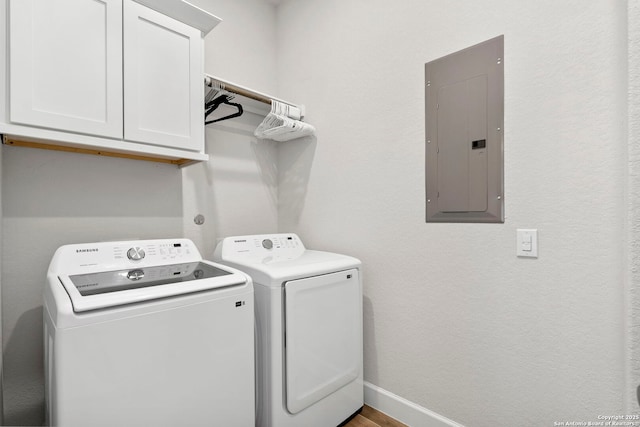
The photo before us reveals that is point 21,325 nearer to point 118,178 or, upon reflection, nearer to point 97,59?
point 118,178

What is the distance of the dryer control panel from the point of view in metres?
1.88

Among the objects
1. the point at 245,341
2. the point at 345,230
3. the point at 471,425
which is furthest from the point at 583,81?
the point at 245,341

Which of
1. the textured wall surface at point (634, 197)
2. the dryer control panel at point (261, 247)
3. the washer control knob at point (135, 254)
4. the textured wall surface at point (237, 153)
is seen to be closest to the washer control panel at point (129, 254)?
the washer control knob at point (135, 254)

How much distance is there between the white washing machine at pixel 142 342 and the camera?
0.97 meters

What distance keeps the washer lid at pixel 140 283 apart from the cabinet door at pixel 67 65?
0.64 metres

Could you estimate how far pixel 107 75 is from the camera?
4.54 feet

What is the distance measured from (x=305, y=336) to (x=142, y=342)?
0.75 meters

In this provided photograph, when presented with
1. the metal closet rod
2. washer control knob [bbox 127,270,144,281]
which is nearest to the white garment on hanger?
the metal closet rod

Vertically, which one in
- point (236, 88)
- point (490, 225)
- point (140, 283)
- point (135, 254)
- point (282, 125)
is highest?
point (236, 88)

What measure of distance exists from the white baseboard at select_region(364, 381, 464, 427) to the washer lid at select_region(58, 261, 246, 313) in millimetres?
1206

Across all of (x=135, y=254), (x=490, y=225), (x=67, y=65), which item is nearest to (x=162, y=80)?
(x=67, y=65)

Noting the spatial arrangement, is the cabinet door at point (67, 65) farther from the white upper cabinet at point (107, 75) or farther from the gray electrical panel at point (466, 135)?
the gray electrical panel at point (466, 135)

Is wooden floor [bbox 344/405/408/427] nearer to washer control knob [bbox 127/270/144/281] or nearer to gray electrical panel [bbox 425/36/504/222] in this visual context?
gray electrical panel [bbox 425/36/504/222]

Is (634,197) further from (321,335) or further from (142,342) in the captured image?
(142,342)
